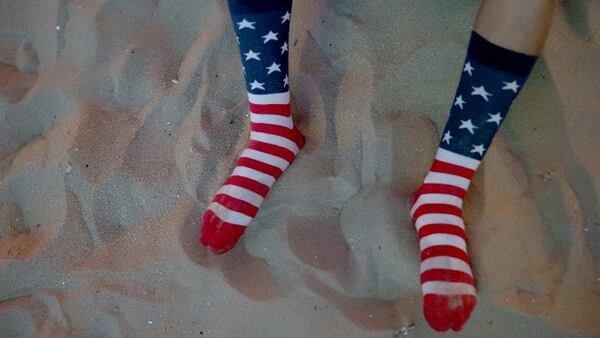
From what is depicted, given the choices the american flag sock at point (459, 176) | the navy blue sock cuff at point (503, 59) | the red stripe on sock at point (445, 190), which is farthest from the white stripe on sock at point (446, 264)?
the navy blue sock cuff at point (503, 59)

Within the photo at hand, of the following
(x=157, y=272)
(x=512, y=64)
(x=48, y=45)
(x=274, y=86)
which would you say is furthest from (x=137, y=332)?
(x=512, y=64)

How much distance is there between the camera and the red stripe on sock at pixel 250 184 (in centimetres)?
103

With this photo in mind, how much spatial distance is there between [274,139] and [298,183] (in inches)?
3.6

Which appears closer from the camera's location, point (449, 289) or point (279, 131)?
point (449, 289)

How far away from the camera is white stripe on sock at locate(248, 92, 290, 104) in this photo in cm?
102

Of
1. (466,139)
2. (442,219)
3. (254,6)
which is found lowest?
(442,219)

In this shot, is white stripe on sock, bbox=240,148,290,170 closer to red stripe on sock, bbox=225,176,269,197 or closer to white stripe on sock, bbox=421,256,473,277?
red stripe on sock, bbox=225,176,269,197

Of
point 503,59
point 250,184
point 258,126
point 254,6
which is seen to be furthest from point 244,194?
point 503,59

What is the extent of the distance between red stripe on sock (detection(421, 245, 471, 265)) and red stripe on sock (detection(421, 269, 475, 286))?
0.03m

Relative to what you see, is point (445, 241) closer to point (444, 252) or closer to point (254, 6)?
point (444, 252)

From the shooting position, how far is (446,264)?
917mm

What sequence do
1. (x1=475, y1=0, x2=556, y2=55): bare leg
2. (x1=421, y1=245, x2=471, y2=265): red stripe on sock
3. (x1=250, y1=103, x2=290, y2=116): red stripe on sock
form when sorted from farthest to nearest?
1. (x1=250, y1=103, x2=290, y2=116): red stripe on sock
2. (x1=421, y1=245, x2=471, y2=265): red stripe on sock
3. (x1=475, y1=0, x2=556, y2=55): bare leg

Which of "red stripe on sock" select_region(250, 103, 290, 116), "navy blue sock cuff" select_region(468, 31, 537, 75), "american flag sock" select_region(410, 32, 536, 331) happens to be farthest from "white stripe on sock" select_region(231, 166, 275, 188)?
"navy blue sock cuff" select_region(468, 31, 537, 75)

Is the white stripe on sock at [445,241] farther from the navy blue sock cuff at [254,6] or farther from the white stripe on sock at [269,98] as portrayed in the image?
the navy blue sock cuff at [254,6]
